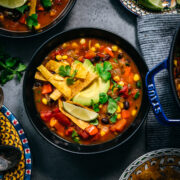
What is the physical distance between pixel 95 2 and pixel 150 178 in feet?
8.49

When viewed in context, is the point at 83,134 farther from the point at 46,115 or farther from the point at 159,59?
the point at 159,59

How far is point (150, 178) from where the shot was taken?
3.72m

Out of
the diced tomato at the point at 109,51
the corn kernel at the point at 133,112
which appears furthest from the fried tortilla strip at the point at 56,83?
the corn kernel at the point at 133,112

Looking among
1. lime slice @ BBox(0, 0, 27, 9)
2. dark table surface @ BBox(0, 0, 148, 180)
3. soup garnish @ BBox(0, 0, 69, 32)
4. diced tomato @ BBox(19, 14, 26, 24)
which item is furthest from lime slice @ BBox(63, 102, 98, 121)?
lime slice @ BBox(0, 0, 27, 9)

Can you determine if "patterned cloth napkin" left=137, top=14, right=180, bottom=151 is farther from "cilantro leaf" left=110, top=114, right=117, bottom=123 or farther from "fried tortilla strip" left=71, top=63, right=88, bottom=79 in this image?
"fried tortilla strip" left=71, top=63, right=88, bottom=79

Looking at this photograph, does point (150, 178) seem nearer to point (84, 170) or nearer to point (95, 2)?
point (84, 170)

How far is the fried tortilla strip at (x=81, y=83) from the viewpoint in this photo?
3.58 meters

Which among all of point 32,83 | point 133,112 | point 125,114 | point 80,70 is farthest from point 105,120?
point 32,83

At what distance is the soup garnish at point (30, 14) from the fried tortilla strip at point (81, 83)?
0.94m

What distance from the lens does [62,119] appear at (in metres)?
3.67

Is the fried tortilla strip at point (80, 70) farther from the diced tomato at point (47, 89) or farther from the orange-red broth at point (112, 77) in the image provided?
the diced tomato at point (47, 89)

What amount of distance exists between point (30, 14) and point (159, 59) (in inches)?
75.0

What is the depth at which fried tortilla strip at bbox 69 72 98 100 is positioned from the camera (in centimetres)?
358

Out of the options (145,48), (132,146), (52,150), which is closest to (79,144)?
(52,150)
